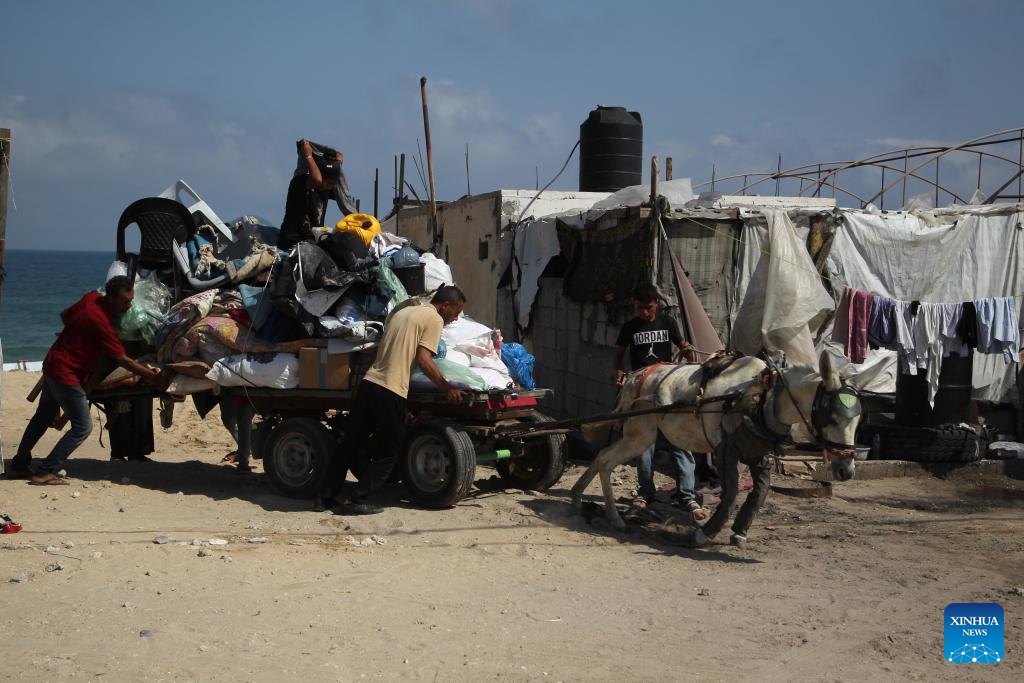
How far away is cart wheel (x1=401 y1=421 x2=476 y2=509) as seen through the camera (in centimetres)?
814

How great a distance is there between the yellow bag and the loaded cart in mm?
1524

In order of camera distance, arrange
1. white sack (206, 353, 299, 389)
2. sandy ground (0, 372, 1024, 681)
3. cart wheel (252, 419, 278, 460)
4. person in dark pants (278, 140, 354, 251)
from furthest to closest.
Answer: person in dark pants (278, 140, 354, 251) < cart wheel (252, 419, 278, 460) < white sack (206, 353, 299, 389) < sandy ground (0, 372, 1024, 681)

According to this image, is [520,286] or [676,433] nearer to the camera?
[676,433]

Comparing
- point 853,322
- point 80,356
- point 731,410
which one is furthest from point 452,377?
point 853,322

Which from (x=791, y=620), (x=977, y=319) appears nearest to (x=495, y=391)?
(x=791, y=620)

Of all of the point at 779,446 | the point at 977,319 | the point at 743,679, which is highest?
the point at 977,319

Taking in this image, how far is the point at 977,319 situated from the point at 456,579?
7514 millimetres

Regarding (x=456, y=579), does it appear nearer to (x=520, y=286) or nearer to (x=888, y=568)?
(x=888, y=568)

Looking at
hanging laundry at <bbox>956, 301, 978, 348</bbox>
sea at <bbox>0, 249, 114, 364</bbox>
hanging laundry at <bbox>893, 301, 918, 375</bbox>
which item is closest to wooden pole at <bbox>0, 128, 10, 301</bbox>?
hanging laundry at <bbox>893, 301, 918, 375</bbox>

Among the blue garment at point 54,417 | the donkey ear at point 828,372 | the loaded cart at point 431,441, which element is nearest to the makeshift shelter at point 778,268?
the loaded cart at point 431,441

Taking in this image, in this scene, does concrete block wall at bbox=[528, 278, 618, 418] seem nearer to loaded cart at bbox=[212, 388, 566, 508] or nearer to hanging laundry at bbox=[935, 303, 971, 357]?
loaded cart at bbox=[212, 388, 566, 508]

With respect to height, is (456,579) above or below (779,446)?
below

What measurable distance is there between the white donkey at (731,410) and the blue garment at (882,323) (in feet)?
14.5

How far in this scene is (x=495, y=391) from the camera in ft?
27.4
